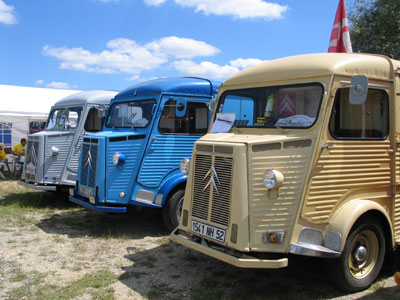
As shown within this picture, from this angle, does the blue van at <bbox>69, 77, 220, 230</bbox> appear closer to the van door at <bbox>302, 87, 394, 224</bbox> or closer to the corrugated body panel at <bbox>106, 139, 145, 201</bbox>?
the corrugated body panel at <bbox>106, 139, 145, 201</bbox>

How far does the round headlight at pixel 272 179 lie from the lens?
4014 millimetres

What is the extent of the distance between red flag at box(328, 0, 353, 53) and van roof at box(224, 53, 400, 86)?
2.79 metres

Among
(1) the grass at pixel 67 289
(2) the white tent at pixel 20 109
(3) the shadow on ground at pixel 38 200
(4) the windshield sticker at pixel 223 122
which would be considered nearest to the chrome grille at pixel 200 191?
(4) the windshield sticker at pixel 223 122

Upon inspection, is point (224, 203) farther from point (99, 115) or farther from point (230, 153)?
point (99, 115)

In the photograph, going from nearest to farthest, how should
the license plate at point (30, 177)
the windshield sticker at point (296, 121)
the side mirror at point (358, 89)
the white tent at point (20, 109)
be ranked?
the side mirror at point (358, 89) < the windshield sticker at point (296, 121) < the license plate at point (30, 177) < the white tent at point (20, 109)

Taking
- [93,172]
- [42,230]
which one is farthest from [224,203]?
[42,230]

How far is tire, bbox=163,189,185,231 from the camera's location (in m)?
6.71

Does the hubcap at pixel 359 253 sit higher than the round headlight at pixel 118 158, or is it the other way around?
the round headlight at pixel 118 158

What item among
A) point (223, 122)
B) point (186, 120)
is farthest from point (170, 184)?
point (223, 122)

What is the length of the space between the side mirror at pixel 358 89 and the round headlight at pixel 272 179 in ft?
3.60

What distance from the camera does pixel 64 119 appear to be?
9.62 m

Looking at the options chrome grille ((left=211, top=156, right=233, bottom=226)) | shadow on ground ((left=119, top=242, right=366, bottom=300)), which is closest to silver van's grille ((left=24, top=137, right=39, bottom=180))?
shadow on ground ((left=119, top=242, right=366, bottom=300))

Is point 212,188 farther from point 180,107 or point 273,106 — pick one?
point 180,107

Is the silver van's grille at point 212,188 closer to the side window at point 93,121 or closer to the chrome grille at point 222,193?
the chrome grille at point 222,193
